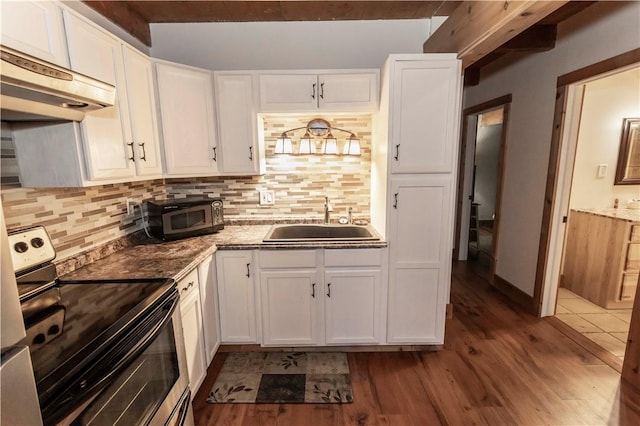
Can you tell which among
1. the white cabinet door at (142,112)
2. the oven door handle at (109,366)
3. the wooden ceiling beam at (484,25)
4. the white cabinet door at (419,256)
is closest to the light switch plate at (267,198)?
the white cabinet door at (142,112)

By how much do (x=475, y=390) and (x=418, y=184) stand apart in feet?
4.59

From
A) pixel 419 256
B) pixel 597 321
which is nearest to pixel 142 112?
pixel 419 256

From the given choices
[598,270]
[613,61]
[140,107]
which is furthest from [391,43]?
[598,270]

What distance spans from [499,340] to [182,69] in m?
3.22

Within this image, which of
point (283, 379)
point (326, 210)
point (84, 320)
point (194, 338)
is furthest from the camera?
point (326, 210)

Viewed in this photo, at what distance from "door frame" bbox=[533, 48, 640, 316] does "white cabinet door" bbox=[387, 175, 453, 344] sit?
1221 mm

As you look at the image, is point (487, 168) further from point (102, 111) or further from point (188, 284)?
point (102, 111)

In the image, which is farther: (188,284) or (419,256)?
(419,256)

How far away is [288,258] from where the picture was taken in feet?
6.79

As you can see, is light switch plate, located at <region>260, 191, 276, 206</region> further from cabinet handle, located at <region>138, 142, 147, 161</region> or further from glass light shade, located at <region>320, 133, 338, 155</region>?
cabinet handle, located at <region>138, 142, 147, 161</region>

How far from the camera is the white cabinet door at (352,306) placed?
2.12 metres

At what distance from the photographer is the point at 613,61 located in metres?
2.01

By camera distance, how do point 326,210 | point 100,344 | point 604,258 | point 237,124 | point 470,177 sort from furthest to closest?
1. point 470,177
2. point 604,258
3. point 326,210
4. point 237,124
5. point 100,344

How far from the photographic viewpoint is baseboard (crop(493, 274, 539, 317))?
2.76 meters
